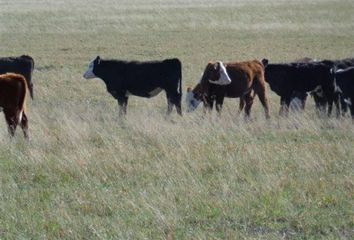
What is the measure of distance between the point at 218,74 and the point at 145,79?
81.3 inches

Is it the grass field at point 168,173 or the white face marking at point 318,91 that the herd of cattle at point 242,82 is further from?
the grass field at point 168,173

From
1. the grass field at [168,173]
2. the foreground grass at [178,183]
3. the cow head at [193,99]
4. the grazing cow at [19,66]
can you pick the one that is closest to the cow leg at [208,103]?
the cow head at [193,99]

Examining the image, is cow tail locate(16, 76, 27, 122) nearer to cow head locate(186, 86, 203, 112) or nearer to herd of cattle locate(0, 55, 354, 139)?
herd of cattle locate(0, 55, 354, 139)

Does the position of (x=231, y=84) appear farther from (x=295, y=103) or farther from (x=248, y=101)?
(x=295, y=103)

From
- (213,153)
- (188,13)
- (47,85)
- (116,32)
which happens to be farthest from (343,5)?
(213,153)

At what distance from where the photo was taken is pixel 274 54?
29.4 metres

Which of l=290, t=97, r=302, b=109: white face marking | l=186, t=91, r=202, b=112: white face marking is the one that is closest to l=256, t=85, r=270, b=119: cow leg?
l=290, t=97, r=302, b=109: white face marking

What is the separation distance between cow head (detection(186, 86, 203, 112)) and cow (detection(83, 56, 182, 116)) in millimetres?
237

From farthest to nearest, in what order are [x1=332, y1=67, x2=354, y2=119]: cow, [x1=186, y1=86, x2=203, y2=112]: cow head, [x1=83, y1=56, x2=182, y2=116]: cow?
1. [x1=83, y1=56, x2=182, y2=116]: cow
2. [x1=186, y1=86, x2=203, y2=112]: cow head
3. [x1=332, y1=67, x2=354, y2=119]: cow

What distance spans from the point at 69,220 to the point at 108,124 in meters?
6.59

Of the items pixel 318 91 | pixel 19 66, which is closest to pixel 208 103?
pixel 318 91

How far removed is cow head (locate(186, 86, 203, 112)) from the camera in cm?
1681

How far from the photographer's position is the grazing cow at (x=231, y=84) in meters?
16.3

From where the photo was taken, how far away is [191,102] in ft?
56.7
